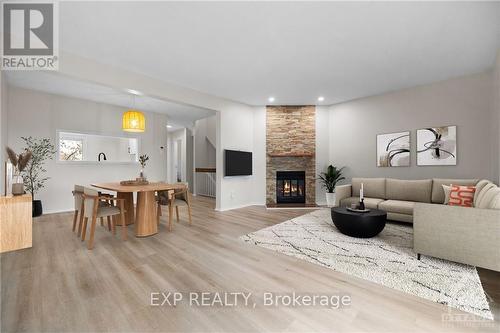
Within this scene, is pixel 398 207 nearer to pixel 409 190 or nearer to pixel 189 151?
pixel 409 190

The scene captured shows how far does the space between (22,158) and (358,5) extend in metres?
3.32

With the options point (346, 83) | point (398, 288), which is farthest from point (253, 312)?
point (346, 83)

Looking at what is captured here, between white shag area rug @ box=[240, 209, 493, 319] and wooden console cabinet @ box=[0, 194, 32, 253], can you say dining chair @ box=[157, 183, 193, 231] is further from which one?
wooden console cabinet @ box=[0, 194, 32, 253]

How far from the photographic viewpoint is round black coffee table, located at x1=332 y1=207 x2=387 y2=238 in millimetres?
3053

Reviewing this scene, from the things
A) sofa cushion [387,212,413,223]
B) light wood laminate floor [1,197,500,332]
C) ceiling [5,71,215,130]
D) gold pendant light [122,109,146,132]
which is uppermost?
ceiling [5,71,215,130]

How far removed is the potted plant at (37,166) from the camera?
4361 millimetres

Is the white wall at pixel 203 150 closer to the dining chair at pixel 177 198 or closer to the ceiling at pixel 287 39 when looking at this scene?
the ceiling at pixel 287 39

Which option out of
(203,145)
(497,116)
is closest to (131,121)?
(203,145)

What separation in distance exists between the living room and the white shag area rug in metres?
0.02

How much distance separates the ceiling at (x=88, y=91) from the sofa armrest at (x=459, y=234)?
190 inches

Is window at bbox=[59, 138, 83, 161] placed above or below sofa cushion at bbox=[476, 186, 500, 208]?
above

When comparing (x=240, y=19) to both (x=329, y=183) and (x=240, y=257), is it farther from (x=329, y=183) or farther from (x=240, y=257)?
(x=329, y=183)

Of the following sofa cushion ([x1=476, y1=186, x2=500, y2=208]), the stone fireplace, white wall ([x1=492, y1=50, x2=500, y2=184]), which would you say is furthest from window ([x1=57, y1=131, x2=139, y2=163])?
white wall ([x1=492, y1=50, x2=500, y2=184])

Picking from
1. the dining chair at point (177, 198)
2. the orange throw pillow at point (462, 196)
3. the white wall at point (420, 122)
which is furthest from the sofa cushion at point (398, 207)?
the dining chair at point (177, 198)
